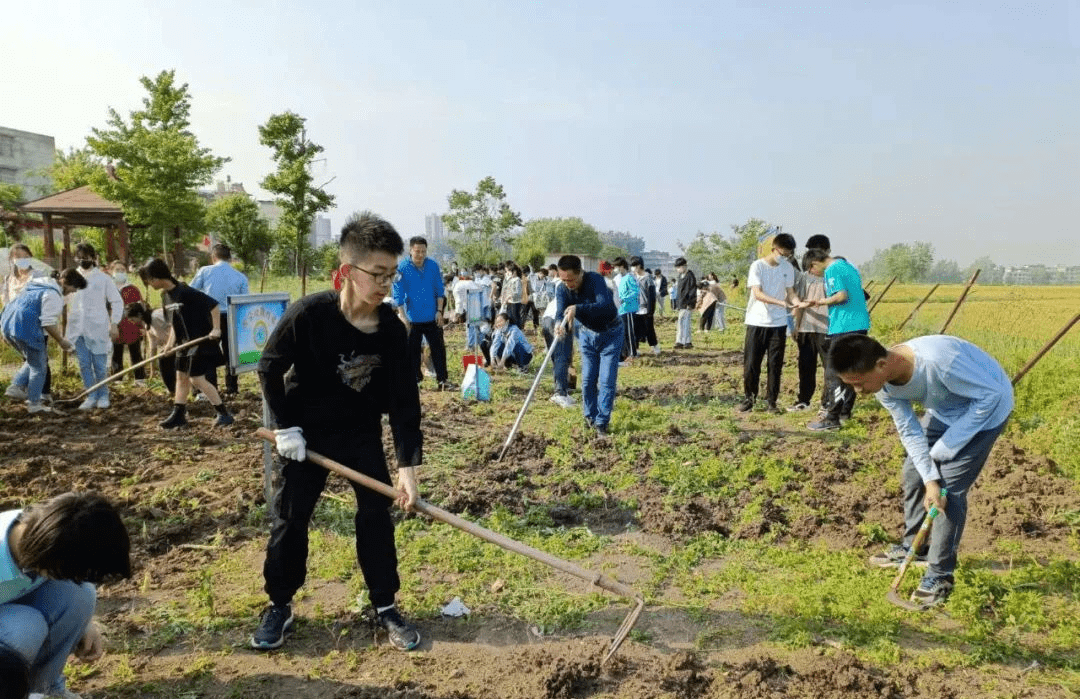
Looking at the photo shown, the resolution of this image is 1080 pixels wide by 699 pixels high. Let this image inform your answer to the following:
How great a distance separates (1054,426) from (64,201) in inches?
925

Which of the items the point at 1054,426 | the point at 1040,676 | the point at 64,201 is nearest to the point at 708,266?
the point at 64,201

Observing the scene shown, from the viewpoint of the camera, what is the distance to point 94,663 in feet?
9.96

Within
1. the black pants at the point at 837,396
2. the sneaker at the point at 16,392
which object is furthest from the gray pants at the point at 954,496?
the sneaker at the point at 16,392

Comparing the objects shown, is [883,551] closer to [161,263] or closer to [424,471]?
[424,471]

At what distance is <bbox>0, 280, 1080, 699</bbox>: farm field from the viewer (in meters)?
2.94

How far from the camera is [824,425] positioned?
707 cm

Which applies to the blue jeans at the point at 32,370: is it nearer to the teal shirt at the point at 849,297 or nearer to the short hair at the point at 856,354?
the short hair at the point at 856,354

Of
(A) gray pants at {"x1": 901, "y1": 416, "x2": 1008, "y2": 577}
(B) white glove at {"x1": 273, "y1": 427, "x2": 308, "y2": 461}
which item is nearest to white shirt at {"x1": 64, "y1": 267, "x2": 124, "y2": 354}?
(B) white glove at {"x1": 273, "y1": 427, "x2": 308, "y2": 461}

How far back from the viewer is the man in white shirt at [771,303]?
7242mm

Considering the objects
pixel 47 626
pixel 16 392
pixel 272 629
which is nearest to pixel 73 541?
pixel 47 626

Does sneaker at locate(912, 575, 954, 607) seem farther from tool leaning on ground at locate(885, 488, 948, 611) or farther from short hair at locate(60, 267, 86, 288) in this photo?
short hair at locate(60, 267, 86, 288)

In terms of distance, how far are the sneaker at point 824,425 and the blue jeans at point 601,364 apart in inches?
84.6

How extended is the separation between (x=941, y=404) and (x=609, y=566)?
2026 mm

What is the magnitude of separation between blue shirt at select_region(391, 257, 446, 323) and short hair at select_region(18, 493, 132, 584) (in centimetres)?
610
